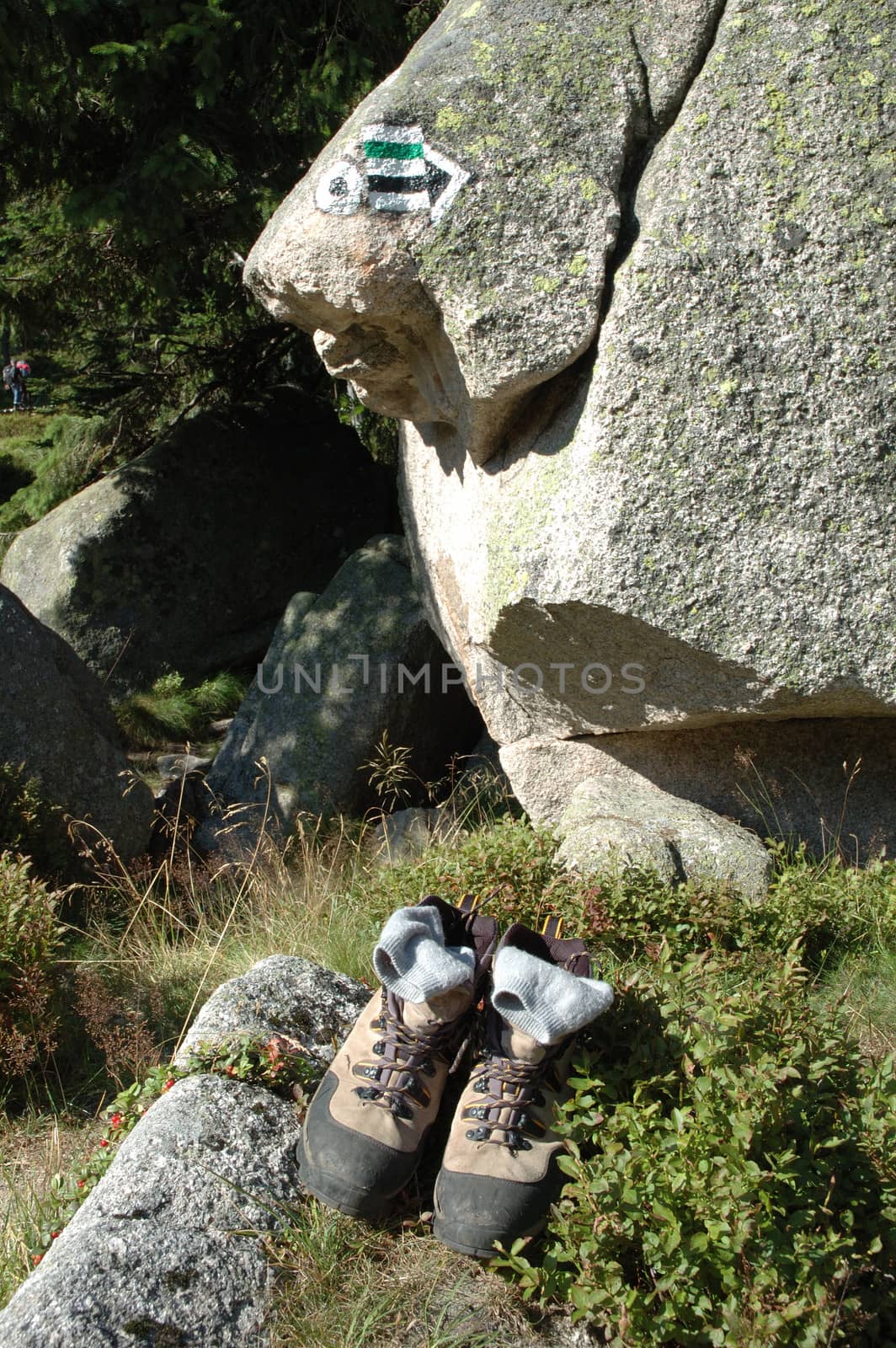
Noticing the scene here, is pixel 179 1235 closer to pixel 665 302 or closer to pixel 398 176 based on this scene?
pixel 665 302

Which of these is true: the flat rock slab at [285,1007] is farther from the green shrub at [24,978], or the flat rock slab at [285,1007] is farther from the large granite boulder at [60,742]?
the large granite boulder at [60,742]

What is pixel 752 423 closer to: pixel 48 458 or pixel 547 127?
pixel 547 127

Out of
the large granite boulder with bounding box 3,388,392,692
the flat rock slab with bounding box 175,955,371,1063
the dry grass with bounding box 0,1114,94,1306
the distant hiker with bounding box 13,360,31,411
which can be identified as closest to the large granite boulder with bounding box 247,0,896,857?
the flat rock slab with bounding box 175,955,371,1063

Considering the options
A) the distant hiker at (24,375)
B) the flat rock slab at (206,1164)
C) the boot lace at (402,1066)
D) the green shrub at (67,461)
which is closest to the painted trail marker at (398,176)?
the boot lace at (402,1066)

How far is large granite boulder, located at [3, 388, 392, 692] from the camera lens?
24.9 ft

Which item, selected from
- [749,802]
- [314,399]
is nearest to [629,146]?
[749,802]

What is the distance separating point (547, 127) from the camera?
3.87m

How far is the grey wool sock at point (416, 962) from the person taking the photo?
257 centimetres

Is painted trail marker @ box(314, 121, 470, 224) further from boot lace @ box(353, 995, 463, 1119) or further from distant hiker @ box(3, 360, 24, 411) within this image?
distant hiker @ box(3, 360, 24, 411)

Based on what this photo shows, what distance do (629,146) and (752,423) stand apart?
3.70 feet

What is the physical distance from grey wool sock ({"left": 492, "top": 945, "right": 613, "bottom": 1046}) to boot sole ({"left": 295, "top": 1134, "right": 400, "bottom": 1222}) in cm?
49

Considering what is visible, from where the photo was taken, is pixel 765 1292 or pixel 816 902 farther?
pixel 816 902

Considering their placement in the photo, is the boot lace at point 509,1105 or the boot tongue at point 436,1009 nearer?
the boot lace at point 509,1105

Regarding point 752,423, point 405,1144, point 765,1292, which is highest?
point 752,423
